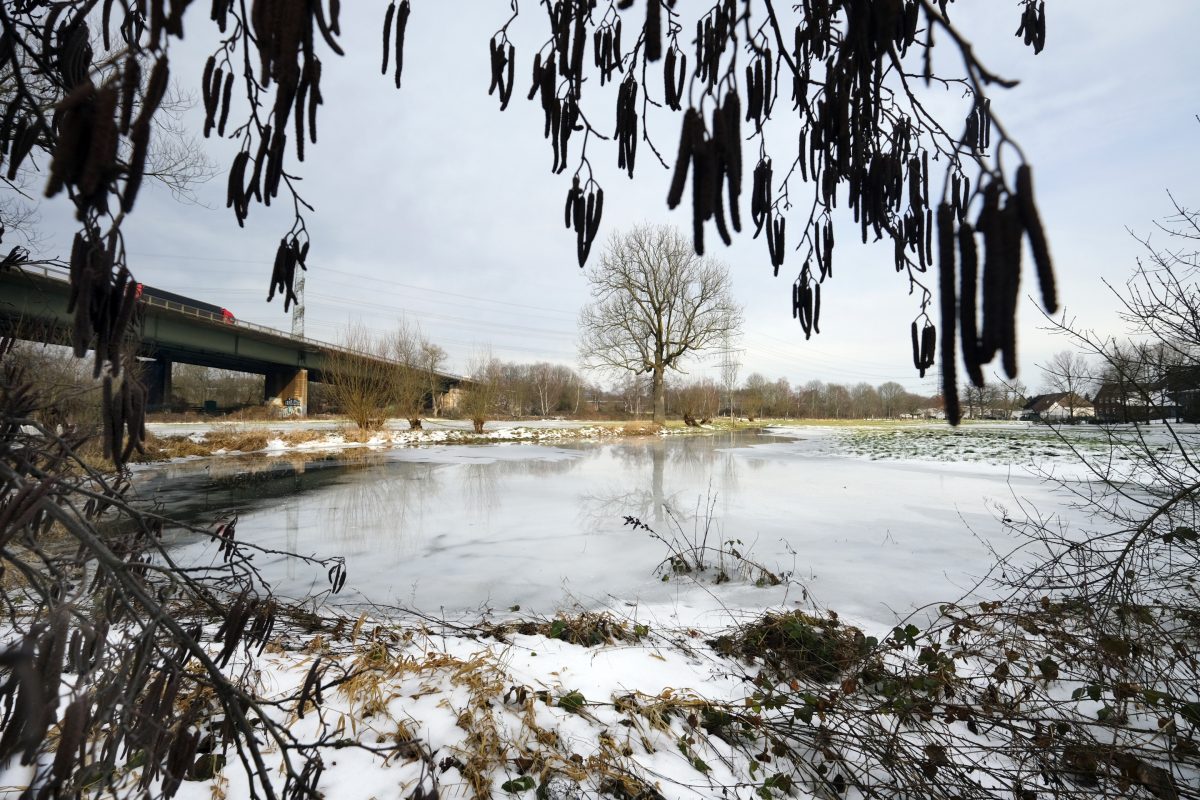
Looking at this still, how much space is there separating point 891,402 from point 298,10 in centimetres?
6634

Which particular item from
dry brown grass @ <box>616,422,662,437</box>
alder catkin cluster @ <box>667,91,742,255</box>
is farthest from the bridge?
alder catkin cluster @ <box>667,91,742,255</box>

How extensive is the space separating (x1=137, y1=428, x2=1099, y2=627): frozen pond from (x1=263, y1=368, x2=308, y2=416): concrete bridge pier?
2000 cm

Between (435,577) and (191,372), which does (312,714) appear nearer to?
(435,577)

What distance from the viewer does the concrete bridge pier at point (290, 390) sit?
2898 cm

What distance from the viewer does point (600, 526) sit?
221 inches

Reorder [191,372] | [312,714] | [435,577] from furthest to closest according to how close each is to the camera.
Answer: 1. [191,372]
2. [435,577]
3. [312,714]

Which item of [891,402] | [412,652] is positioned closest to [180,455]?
[412,652]

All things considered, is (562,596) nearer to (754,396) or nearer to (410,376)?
(410,376)

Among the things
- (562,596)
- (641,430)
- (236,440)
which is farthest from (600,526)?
(641,430)

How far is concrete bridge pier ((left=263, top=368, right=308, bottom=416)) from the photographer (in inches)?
1141

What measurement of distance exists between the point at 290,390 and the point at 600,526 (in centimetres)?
2922

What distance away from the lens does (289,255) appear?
3.74 ft

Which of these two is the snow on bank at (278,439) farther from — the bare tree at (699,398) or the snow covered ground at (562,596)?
the bare tree at (699,398)

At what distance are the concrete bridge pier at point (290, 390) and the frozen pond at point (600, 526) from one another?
20.0 m
